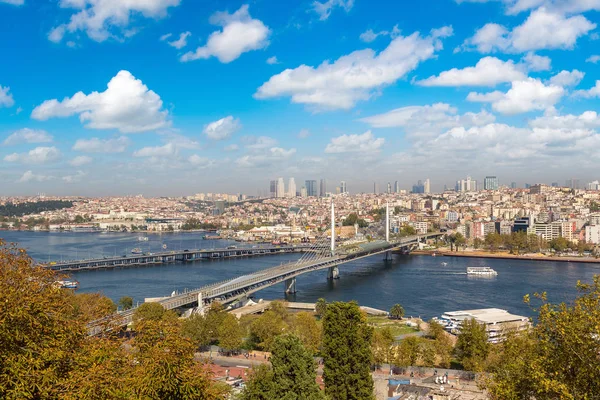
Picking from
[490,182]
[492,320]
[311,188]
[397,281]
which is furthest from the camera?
[311,188]

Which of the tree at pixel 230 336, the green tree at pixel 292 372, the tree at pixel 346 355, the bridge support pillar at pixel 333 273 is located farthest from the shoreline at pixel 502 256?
the green tree at pixel 292 372

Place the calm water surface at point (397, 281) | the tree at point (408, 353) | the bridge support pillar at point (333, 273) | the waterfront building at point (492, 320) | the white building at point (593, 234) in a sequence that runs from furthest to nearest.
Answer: the white building at point (593, 234) → the bridge support pillar at point (333, 273) → the calm water surface at point (397, 281) → the waterfront building at point (492, 320) → the tree at point (408, 353)

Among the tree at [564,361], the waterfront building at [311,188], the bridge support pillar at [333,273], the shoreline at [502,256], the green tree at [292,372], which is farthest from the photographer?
the waterfront building at [311,188]

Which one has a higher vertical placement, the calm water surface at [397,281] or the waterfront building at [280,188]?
the waterfront building at [280,188]

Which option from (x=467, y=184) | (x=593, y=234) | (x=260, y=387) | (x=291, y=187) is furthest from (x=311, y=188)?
(x=260, y=387)

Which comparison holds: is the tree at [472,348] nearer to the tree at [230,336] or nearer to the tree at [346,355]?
the tree at [346,355]

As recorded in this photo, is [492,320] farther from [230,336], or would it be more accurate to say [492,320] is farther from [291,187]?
[291,187]
